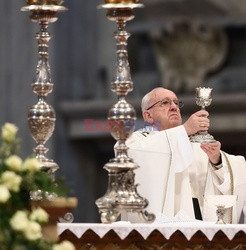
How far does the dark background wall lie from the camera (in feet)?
48.8

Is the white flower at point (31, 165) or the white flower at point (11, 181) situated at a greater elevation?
the white flower at point (31, 165)

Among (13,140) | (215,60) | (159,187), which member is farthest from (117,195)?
(215,60)

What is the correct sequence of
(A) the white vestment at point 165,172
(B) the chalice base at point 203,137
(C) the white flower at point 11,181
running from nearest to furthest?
(C) the white flower at point 11,181
(A) the white vestment at point 165,172
(B) the chalice base at point 203,137

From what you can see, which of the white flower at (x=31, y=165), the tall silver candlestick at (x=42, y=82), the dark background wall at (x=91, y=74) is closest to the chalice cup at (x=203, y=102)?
the tall silver candlestick at (x=42, y=82)

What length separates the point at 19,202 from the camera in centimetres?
608

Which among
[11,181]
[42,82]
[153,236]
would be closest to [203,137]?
[42,82]

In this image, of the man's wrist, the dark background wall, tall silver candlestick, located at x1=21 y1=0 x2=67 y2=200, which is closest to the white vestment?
the man's wrist

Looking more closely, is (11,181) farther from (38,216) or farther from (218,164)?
(218,164)

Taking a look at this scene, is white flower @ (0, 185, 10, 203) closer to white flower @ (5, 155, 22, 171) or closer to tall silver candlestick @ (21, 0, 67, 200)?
white flower @ (5, 155, 22, 171)

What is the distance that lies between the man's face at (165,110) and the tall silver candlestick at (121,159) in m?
1.44

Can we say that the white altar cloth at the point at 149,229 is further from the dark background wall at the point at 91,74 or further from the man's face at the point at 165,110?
the dark background wall at the point at 91,74

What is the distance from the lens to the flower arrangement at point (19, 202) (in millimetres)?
5855

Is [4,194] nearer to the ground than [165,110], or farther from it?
nearer to the ground

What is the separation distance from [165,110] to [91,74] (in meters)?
5.90
